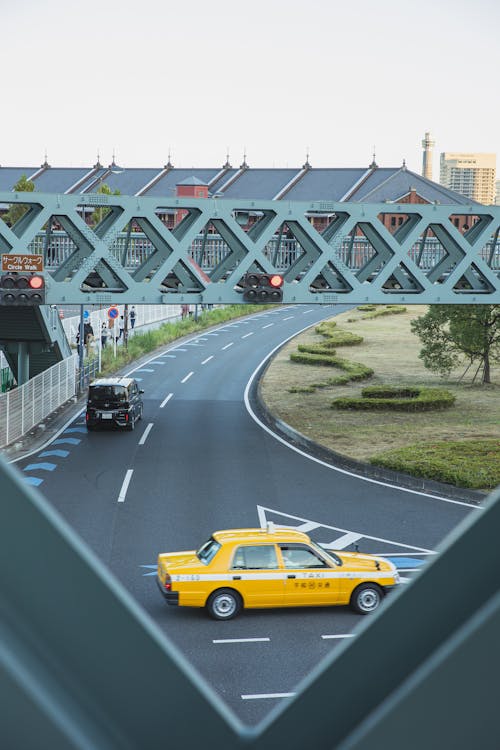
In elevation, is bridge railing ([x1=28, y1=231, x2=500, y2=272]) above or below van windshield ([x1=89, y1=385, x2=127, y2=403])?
above

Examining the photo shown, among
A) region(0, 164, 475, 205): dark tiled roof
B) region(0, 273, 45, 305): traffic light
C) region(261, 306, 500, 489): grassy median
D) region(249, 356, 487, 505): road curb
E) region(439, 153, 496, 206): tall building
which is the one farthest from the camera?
region(439, 153, 496, 206): tall building

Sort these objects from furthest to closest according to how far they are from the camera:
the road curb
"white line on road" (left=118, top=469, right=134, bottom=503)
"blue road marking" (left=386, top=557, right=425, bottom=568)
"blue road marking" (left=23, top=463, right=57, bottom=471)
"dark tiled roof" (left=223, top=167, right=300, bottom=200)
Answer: "dark tiled roof" (left=223, top=167, right=300, bottom=200), "blue road marking" (left=23, top=463, right=57, bottom=471), the road curb, "white line on road" (left=118, top=469, right=134, bottom=503), "blue road marking" (left=386, top=557, right=425, bottom=568)

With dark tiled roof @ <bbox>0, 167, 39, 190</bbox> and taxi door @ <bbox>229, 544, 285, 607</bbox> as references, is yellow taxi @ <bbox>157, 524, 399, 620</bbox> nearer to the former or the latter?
taxi door @ <bbox>229, 544, 285, 607</bbox>

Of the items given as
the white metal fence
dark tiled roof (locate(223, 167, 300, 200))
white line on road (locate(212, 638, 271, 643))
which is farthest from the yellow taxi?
dark tiled roof (locate(223, 167, 300, 200))

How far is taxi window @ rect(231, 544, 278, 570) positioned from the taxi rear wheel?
135 centimetres

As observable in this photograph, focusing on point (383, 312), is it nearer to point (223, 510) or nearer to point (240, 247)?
point (240, 247)

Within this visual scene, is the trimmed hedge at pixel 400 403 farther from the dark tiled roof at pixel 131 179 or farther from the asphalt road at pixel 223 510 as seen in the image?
the dark tiled roof at pixel 131 179

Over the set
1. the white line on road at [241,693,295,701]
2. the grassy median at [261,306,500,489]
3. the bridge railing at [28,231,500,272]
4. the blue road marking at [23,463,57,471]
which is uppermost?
the bridge railing at [28,231,500,272]

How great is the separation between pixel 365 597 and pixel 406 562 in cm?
256

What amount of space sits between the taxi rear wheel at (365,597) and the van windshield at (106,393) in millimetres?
17180

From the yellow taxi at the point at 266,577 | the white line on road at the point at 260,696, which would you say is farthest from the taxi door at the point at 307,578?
the white line on road at the point at 260,696

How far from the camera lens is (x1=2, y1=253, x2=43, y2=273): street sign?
22.4 m

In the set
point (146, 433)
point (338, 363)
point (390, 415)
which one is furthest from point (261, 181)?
point (146, 433)

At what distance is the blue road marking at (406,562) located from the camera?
16.4 metres
